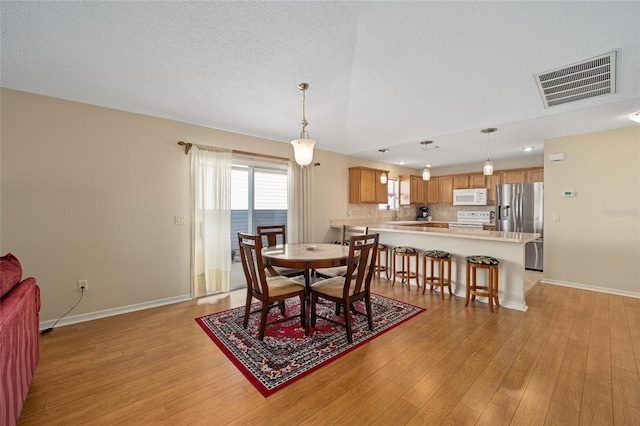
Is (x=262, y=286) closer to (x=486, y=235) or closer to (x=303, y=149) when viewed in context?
(x=303, y=149)

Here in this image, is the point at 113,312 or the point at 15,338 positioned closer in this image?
the point at 15,338

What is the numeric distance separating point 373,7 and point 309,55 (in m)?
0.66

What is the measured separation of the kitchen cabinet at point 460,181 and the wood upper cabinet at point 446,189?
0.11m

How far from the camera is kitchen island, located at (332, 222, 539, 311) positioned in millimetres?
3234

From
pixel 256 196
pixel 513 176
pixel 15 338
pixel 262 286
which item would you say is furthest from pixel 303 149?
pixel 513 176

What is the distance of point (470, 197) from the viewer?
21.2 feet

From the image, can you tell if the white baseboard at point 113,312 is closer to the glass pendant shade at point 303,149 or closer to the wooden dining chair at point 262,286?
the wooden dining chair at point 262,286

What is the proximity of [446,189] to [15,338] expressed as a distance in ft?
25.2

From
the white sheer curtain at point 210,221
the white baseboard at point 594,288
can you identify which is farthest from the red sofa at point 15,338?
the white baseboard at point 594,288

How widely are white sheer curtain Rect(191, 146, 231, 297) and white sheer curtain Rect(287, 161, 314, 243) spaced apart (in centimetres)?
113

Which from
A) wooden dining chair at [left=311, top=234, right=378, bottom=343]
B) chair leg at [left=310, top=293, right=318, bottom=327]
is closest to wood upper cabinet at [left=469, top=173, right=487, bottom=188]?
wooden dining chair at [left=311, top=234, right=378, bottom=343]

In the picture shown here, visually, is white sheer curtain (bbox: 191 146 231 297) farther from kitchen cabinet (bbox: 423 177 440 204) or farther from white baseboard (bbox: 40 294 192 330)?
kitchen cabinet (bbox: 423 177 440 204)

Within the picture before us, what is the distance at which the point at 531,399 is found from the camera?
169 centimetres

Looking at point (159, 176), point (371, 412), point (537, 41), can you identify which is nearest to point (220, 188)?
point (159, 176)
